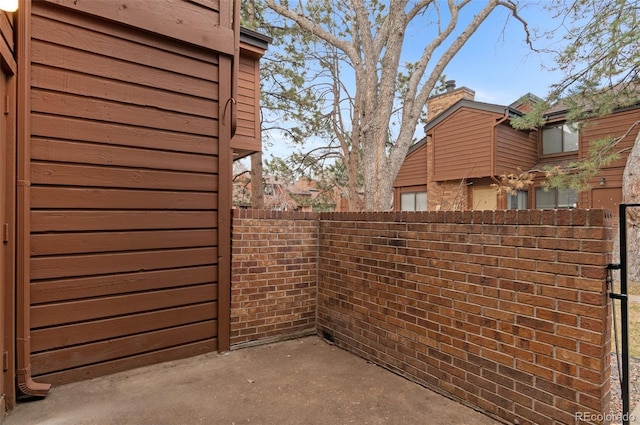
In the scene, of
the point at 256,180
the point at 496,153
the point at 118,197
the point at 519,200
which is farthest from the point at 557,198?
the point at 118,197

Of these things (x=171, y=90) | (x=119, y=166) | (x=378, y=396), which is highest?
(x=171, y=90)

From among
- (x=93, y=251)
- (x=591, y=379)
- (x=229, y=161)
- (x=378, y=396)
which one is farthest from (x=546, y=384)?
(x=93, y=251)

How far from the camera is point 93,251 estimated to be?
263 centimetres

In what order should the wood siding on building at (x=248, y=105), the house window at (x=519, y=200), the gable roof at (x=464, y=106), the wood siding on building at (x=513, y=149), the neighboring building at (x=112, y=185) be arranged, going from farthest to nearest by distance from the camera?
the house window at (x=519, y=200) < the wood siding on building at (x=513, y=149) < the gable roof at (x=464, y=106) < the wood siding on building at (x=248, y=105) < the neighboring building at (x=112, y=185)

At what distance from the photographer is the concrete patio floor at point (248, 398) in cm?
214

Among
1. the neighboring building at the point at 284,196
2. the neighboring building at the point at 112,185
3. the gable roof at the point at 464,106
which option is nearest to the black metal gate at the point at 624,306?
the neighboring building at the point at 112,185

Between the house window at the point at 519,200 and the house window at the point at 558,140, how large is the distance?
171 cm

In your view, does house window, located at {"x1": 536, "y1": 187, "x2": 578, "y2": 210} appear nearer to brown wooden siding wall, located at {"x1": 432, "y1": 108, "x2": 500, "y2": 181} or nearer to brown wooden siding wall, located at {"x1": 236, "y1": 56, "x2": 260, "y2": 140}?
brown wooden siding wall, located at {"x1": 432, "y1": 108, "x2": 500, "y2": 181}

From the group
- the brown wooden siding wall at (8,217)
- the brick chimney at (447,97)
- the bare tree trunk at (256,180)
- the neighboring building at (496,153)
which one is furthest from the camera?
the brick chimney at (447,97)

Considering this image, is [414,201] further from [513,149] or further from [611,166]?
[611,166]

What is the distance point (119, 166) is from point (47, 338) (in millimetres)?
1370

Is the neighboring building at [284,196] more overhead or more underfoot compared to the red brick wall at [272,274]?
more overhead

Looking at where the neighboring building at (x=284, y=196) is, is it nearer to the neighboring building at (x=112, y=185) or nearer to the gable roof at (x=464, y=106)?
the gable roof at (x=464, y=106)

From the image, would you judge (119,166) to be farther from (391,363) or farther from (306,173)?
(306,173)
